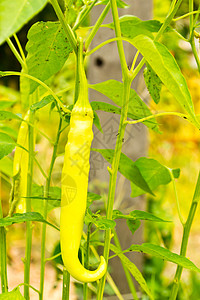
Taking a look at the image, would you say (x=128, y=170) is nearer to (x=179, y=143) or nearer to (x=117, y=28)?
(x=117, y=28)

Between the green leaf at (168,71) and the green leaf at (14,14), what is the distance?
0.34ft

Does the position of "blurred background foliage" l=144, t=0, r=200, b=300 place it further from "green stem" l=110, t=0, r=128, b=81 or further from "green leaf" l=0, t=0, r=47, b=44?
"green leaf" l=0, t=0, r=47, b=44

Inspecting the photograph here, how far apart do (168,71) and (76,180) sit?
12cm

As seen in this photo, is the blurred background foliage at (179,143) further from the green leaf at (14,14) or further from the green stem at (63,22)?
the green leaf at (14,14)

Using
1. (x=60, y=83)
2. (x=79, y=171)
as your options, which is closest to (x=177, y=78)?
(x=79, y=171)

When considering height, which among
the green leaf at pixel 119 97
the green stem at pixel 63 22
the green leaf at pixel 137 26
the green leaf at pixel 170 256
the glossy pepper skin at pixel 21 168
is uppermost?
the green leaf at pixel 137 26

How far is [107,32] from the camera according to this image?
99cm

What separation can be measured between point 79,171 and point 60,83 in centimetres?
155

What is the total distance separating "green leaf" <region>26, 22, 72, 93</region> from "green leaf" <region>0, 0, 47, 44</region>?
20 centimetres

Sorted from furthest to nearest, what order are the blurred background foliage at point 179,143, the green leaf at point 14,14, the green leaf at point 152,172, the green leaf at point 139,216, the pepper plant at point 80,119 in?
the blurred background foliage at point 179,143 < the green leaf at point 152,172 < the green leaf at point 139,216 < the pepper plant at point 80,119 < the green leaf at point 14,14

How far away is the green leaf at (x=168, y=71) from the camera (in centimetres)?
27

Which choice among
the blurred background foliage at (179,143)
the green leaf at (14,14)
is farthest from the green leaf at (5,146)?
the blurred background foliage at (179,143)

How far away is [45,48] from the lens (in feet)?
1.36

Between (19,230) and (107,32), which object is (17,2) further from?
(19,230)
